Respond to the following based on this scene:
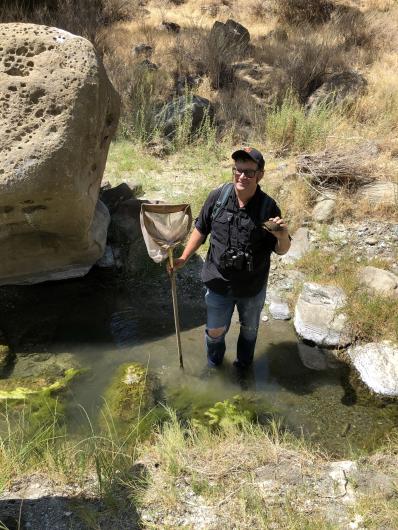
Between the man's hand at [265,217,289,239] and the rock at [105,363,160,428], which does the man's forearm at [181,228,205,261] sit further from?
the rock at [105,363,160,428]

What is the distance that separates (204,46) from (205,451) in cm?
858

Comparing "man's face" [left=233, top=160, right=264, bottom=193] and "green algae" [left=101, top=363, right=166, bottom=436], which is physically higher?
"man's face" [left=233, top=160, right=264, bottom=193]

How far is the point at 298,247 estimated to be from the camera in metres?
5.12

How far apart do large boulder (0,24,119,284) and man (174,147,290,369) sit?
1084 millimetres

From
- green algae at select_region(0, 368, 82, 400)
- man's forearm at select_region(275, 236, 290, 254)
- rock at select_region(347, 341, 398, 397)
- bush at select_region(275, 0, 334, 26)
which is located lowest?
green algae at select_region(0, 368, 82, 400)

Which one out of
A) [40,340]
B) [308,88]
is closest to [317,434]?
[40,340]

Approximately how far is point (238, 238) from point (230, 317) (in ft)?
2.48

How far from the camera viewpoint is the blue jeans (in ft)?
10.5

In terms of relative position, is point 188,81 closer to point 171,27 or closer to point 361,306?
point 171,27

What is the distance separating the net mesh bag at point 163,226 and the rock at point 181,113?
153 inches

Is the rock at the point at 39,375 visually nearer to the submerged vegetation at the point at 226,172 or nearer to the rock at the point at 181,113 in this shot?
the submerged vegetation at the point at 226,172

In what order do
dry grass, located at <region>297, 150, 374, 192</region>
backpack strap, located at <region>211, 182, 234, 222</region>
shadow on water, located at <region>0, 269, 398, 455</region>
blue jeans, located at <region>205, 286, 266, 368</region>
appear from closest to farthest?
backpack strap, located at <region>211, 182, 234, 222</region>
blue jeans, located at <region>205, 286, 266, 368</region>
shadow on water, located at <region>0, 269, 398, 455</region>
dry grass, located at <region>297, 150, 374, 192</region>

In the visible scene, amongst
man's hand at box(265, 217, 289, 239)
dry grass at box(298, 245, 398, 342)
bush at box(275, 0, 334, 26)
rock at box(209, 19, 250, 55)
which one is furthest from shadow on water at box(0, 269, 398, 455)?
bush at box(275, 0, 334, 26)

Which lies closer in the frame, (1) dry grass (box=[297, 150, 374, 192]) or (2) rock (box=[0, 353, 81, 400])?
(2) rock (box=[0, 353, 81, 400])
